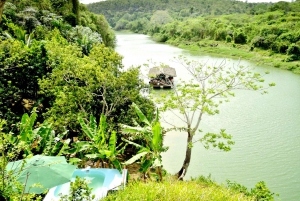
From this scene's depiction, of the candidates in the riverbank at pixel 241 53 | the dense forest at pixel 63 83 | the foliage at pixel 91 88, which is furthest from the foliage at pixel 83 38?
the riverbank at pixel 241 53

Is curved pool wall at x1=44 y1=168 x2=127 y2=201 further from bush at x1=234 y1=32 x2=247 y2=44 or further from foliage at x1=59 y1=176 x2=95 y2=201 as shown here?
bush at x1=234 y1=32 x2=247 y2=44

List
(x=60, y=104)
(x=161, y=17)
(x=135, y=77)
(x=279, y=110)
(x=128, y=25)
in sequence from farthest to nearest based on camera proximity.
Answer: (x=161, y=17) < (x=128, y=25) < (x=279, y=110) < (x=135, y=77) < (x=60, y=104)

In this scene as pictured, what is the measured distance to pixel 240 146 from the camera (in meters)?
10.7

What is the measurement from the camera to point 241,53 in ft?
114

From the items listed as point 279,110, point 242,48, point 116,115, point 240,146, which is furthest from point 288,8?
point 116,115

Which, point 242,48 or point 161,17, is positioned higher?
point 161,17

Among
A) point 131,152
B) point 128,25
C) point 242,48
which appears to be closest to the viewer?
point 131,152

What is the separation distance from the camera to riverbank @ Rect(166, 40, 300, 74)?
2711 centimetres

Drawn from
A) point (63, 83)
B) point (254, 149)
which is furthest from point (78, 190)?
point (254, 149)

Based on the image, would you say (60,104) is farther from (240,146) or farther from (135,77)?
(240,146)

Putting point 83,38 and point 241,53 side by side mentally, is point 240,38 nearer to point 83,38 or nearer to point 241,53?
point 241,53

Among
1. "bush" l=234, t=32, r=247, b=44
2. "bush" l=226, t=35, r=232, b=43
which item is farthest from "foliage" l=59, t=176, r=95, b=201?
"bush" l=226, t=35, r=232, b=43

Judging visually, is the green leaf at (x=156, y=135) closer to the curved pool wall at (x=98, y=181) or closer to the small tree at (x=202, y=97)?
the curved pool wall at (x=98, y=181)

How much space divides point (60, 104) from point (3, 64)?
112 inches
